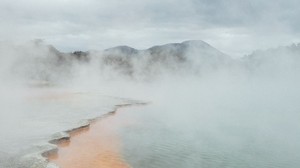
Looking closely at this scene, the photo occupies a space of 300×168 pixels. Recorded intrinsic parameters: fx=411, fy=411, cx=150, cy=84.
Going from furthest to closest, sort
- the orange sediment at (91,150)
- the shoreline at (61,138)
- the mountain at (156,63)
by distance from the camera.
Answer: the mountain at (156,63), the orange sediment at (91,150), the shoreline at (61,138)

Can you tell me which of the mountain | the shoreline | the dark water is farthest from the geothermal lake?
the mountain

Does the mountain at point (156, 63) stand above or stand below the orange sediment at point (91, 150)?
above

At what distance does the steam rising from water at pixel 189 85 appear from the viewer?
47.5 feet

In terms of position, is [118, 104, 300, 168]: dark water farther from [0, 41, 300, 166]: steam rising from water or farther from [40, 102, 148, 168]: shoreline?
[40, 102, 148, 168]: shoreline

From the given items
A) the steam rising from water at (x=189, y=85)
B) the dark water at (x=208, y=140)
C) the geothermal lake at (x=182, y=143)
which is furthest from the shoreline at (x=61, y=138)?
the dark water at (x=208, y=140)

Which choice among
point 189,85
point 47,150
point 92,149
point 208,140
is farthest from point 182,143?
point 189,85

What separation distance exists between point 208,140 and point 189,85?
2694 centimetres

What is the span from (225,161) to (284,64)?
52.7 meters

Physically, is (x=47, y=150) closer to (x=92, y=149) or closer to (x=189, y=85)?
(x=92, y=149)

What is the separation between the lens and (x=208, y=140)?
1205 cm

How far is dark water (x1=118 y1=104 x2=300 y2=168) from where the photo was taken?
9.77m

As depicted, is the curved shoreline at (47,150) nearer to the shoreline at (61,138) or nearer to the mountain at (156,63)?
the shoreline at (61,138)

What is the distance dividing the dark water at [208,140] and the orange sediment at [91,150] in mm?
310

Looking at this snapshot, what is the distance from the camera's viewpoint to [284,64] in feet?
194
